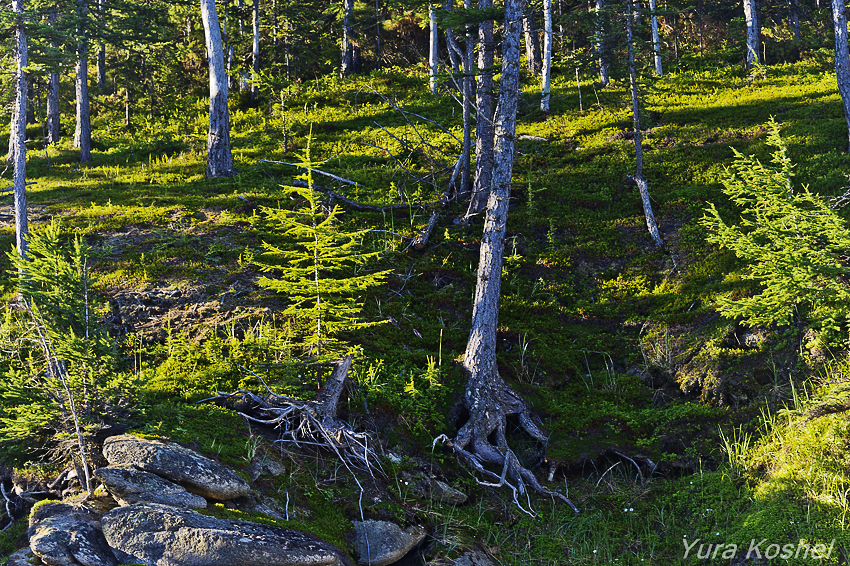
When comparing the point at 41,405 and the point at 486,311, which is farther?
the point at 486,311

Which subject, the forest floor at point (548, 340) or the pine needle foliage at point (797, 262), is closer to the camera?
the forest floor at point (548, 340)

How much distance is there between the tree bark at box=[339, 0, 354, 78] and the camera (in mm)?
26439

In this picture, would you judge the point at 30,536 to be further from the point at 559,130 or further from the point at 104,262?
the point at 559,130

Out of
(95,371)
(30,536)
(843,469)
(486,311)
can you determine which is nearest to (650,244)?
(486,311)

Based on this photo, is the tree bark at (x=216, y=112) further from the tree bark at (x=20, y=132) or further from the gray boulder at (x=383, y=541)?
the gray boulder at (x=383, y=541)

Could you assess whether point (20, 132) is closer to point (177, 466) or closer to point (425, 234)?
point (425, 234)

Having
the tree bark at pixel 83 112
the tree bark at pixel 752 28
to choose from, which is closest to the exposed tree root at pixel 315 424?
the tree bark at pixel 83 112

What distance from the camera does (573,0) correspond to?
1139 inches

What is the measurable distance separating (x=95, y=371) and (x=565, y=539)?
18.9ft

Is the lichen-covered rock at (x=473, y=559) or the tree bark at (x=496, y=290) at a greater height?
the tree bark at (x=496, y=290)

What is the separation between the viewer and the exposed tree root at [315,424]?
7.09 metres

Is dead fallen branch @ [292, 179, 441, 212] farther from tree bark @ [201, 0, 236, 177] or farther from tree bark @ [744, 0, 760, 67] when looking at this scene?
tree bark @ [744, 0, 760, 67]

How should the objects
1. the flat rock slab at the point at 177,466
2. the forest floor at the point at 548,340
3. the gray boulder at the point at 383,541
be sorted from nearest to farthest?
the flat rock slab at the point at 177,466
the gray boulder at the point at 383,541
the forest floor at the point at 548,340

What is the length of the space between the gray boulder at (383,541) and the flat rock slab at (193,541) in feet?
2.36
